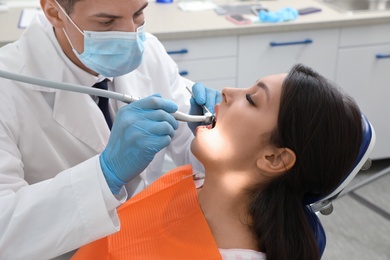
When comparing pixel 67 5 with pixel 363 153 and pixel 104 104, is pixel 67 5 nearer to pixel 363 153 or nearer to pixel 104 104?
pixel 104 104

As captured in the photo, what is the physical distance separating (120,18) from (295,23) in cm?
143

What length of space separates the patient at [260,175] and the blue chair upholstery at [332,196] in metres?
0.02

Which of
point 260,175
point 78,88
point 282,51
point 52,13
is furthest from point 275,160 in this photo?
point 282,51

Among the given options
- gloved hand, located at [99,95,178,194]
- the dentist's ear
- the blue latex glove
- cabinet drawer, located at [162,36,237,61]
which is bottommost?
cabinet drawer, located at [162,36,237,61]

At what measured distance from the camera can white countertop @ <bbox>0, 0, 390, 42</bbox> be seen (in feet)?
8.16

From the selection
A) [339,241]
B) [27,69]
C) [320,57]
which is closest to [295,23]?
[320,57]

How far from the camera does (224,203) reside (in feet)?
4.45

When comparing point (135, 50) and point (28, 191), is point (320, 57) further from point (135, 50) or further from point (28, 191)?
point (28, 191)

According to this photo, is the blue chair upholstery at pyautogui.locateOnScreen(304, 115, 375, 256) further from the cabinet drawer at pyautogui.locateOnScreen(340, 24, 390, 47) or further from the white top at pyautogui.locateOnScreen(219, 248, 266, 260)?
the cabinet drawer at pyautogui.locateOnScreen(340, 24, 390, 47)

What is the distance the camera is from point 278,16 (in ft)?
8.54

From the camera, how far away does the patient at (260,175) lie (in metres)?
1.24

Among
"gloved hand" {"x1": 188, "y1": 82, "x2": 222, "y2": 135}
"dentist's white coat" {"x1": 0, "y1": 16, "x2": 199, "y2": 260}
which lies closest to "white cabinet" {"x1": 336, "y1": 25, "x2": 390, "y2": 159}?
"dentist's white coat" {"x1": 0, "y1": 16, "x2": 199, "y2": 260}

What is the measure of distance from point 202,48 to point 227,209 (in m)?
1.39

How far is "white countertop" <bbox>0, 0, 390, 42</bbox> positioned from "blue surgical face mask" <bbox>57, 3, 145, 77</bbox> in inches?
38.9
